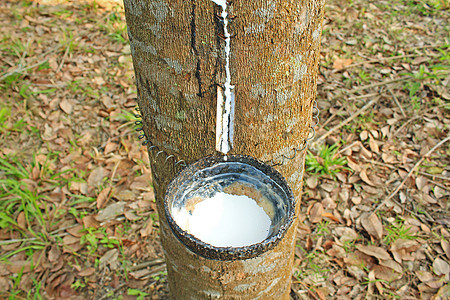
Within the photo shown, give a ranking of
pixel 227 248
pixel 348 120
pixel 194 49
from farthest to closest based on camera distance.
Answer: pixel 348 120, pixel 194 49, pixel 227 248

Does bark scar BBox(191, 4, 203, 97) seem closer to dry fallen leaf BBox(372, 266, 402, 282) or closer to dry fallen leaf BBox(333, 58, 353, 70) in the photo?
dry fallen leaf BBox(372, 266, 402, 282)

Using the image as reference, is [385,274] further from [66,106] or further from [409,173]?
[66,106]

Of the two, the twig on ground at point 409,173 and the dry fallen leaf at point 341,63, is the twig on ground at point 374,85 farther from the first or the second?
the twig on ground at point 409,173

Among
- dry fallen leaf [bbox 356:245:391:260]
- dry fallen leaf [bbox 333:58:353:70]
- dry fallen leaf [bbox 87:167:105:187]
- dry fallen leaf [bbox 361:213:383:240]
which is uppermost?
dry fallen leaf [bbox 333:58:353:70]

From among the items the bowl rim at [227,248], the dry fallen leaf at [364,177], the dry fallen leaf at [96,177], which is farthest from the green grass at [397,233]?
the dry fallen leaf at [96,177]

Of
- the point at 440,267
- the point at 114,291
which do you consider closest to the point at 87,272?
the point at 114,291

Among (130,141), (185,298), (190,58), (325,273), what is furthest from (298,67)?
(130,141)

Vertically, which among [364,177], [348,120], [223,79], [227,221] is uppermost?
[223,79]

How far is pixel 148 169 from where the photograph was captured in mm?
3076

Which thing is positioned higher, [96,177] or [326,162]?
[326,162]

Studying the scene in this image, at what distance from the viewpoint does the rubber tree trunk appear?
109 cm

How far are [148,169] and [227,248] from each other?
7.09ft

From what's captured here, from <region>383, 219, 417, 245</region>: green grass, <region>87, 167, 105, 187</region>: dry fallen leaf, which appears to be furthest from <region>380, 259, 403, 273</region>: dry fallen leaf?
<region>87, 167, 105, 187</region>: dry fallen leaf

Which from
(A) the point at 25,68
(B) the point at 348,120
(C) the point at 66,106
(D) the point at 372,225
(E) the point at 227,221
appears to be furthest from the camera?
(A) the point at 25,68
